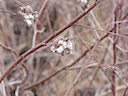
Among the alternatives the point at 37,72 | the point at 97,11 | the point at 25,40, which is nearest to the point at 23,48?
the point at 25,40

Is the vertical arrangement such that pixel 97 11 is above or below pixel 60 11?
below

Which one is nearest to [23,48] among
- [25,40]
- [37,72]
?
[25,40]

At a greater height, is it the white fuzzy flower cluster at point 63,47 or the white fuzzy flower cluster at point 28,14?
the white fuzzy flower cluster at point 28,14

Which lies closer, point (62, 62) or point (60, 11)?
point (62, 62)

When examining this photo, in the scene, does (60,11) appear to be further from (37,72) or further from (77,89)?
(77,89)

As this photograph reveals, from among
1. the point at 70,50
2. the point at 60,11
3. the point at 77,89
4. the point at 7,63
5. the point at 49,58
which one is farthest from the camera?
the point at 60,11

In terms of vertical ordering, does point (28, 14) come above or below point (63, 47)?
above

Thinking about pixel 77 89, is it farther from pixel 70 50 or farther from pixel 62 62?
pixel 70 50

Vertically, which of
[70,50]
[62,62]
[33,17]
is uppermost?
[62,62]

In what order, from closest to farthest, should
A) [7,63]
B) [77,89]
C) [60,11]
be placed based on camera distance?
[77,89]
[7,63]
[60,11]

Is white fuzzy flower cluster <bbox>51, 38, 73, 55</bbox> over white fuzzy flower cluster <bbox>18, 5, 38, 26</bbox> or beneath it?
beneath
